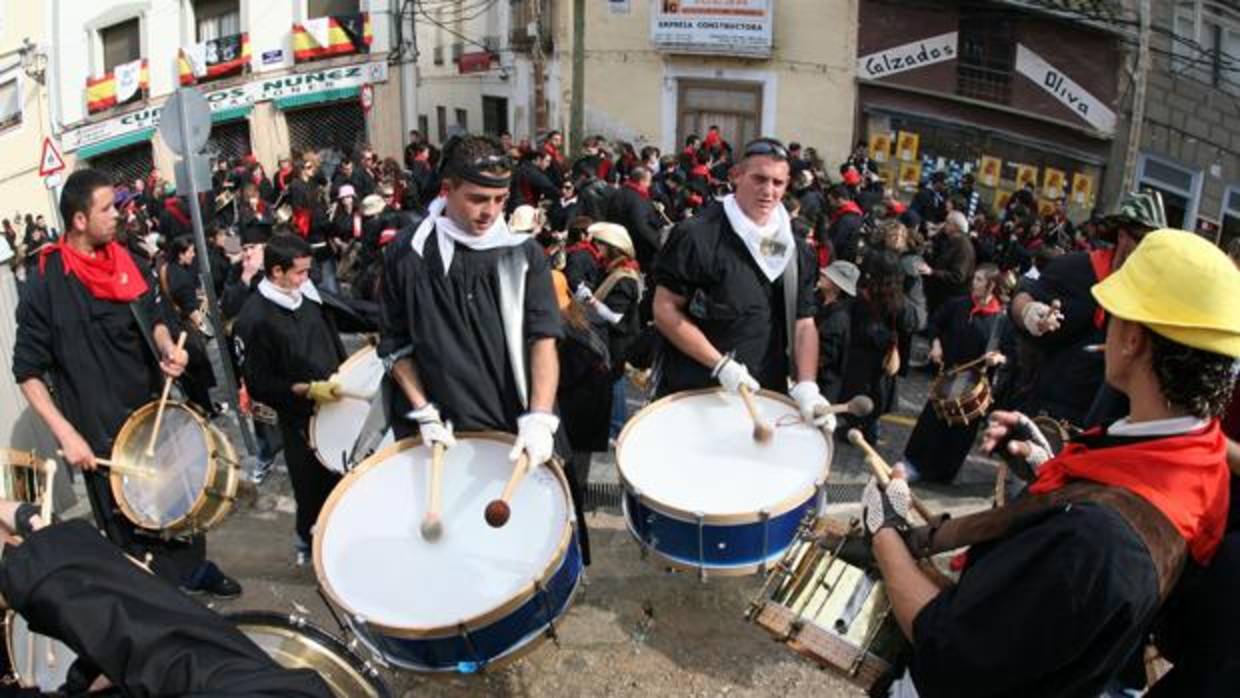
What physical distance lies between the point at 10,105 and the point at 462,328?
2514 cm

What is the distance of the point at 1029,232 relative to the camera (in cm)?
1155

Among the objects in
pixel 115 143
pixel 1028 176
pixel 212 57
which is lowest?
pixel 1028 176

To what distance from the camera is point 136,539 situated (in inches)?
168

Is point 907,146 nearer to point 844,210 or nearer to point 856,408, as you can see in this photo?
point 844,210

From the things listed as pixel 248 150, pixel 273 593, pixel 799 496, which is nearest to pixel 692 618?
pixel 799 496

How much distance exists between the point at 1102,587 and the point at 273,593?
4.16 metres

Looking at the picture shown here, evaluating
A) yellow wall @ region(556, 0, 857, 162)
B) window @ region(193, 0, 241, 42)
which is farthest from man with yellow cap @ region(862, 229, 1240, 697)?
window @ region(193, 0, 241, 42)

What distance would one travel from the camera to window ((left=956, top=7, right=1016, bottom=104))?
17859 millimetres

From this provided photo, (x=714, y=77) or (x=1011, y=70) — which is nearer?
(x=1011, y=70)

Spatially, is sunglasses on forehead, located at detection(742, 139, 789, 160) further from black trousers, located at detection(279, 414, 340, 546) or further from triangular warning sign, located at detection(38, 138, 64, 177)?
triangular warning sign, located at detection(38, 138, 64, 177)

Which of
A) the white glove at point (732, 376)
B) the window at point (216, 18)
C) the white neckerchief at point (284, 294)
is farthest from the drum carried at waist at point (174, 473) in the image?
the window at point (216, 18)

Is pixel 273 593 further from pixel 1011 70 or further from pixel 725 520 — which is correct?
pixel 1011 70

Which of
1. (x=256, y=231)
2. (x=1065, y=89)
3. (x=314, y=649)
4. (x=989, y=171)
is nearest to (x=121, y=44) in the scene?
(x=256, y=231)

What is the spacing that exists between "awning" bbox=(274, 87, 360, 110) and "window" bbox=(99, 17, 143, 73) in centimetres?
404
